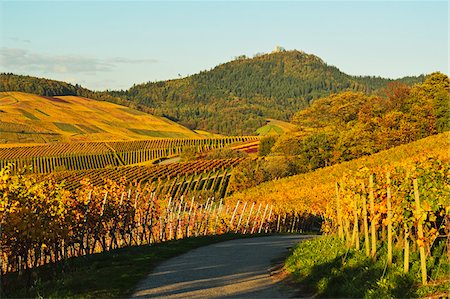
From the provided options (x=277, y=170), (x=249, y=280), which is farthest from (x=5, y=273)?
(x=277, y=170)

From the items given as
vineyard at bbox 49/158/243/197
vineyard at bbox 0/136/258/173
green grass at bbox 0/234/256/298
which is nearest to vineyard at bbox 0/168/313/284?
green grass at bbox 0/234/256/298

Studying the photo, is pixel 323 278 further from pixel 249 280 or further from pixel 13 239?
pixel 13 239

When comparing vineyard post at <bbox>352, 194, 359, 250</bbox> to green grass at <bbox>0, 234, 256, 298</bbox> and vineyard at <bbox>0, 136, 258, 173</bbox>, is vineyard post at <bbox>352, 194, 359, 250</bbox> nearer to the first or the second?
green grass at <bbox>0, 234, 256, 298</bbox>

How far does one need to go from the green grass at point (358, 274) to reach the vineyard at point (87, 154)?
80.3m

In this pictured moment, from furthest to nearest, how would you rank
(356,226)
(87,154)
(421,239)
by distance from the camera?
(87,154) → (356,226) → (421,239)

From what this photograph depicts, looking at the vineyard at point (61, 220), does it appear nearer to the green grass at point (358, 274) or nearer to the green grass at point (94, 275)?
the green grass at point (94, 275)

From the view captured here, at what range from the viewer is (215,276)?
14.4 metres

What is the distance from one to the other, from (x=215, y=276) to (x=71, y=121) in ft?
486

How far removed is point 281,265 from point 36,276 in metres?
6.90

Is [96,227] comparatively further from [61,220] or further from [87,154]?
[87,154]

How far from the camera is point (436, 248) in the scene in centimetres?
1244

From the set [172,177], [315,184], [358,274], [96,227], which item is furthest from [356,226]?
[172,177]

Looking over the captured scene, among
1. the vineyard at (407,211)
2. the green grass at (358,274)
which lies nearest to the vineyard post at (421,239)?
the vineyard at (407,211)

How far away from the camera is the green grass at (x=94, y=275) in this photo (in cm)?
1212
